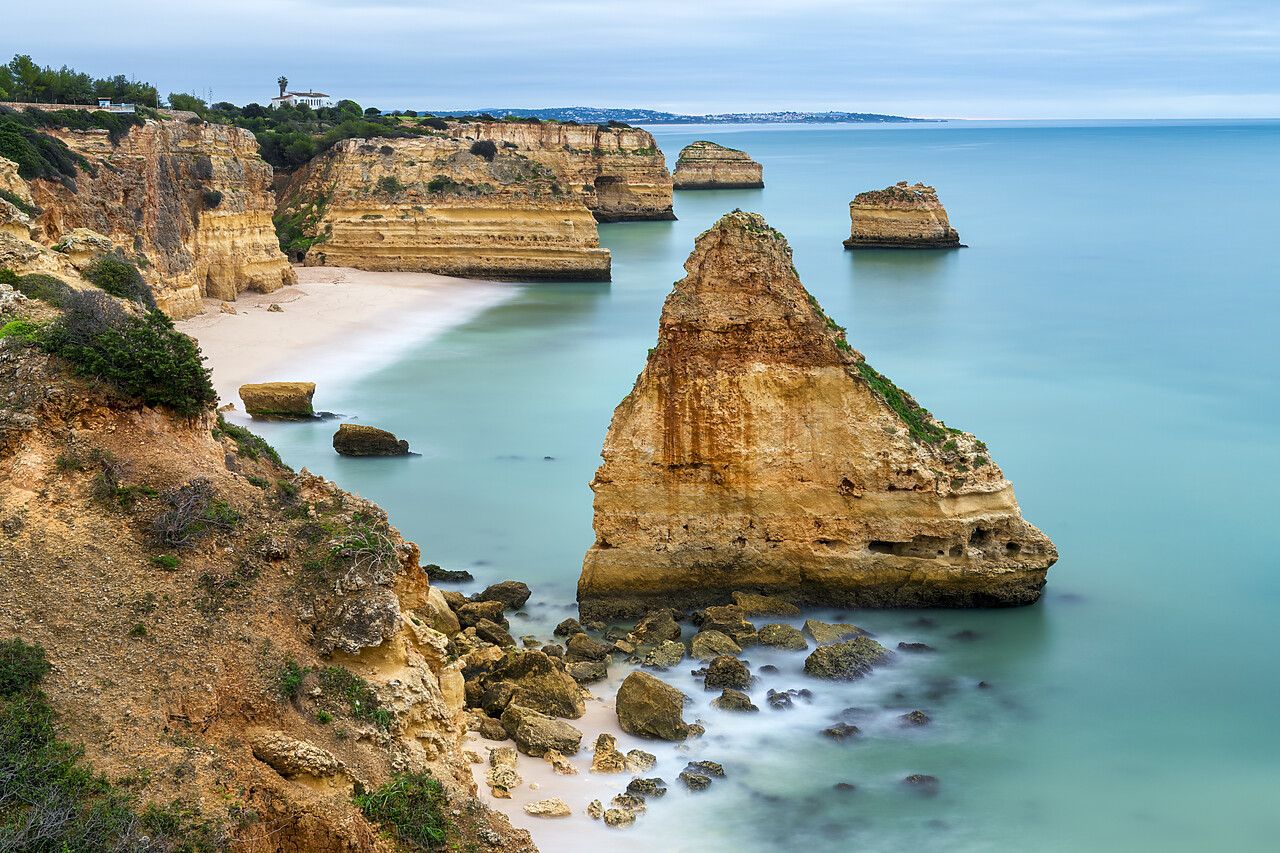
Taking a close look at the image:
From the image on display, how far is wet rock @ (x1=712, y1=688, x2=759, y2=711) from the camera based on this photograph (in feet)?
50.9

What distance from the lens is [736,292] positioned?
18.0 meters

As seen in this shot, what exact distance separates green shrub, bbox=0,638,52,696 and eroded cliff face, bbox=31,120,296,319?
2281 cm

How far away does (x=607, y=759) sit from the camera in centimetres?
1384

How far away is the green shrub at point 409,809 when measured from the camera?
877 centimetres

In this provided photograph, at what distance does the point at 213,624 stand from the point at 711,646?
9.20 metres

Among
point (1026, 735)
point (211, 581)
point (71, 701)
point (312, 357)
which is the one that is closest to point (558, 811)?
point (211, 581)

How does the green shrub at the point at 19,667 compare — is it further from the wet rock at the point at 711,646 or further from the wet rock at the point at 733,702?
the wet rock at the point at 711,646

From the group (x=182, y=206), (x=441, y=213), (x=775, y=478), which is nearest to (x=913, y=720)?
(x=775, y=478)

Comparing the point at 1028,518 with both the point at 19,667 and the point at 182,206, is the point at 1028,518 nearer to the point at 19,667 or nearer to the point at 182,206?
the point at 19,667

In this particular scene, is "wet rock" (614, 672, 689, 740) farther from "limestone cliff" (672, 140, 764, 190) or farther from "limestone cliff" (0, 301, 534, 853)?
"limestone cliff" (672, 140, 764, 190)

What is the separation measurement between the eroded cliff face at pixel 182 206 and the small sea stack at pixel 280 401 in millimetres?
5927

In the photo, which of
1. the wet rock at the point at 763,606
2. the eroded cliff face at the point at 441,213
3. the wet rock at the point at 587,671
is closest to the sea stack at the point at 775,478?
the wet rock at the point at 763,606

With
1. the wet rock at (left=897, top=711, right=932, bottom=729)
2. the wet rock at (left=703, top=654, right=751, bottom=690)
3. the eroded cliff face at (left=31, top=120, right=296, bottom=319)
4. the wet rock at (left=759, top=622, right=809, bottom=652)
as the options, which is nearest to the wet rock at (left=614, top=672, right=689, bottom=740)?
the wet rock at (left=703, top=654, right=751, bottom=690)

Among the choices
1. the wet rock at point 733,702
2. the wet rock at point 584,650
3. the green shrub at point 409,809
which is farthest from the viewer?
the wet rock at point 584,650
